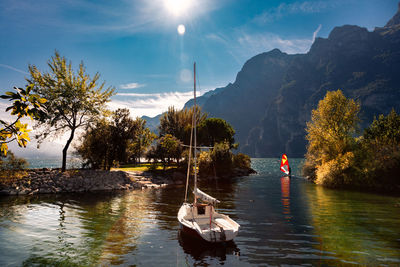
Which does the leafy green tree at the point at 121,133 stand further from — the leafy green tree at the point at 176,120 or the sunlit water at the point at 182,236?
the leafy green tree at the point at 176,120

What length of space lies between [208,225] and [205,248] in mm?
2048

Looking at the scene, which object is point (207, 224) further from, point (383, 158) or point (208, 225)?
point (383, 158)

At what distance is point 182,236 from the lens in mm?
17484

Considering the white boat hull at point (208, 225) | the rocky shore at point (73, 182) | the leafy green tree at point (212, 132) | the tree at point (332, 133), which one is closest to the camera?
the white boat hull at point (208, 225)

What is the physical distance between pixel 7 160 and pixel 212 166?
44.4 meters

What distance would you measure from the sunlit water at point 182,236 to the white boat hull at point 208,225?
0.91 meters

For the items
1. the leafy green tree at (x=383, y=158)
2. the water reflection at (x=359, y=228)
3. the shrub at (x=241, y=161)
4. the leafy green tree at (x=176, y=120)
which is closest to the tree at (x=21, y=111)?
the water reflection at (x=359, y=228)

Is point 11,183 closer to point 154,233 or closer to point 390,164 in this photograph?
point 154,233

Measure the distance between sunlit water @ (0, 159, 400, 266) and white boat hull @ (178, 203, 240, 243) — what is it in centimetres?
91

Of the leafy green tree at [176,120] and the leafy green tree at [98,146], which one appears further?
the leafy green tree at [176,120]

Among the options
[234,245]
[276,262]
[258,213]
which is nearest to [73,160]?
[258,213]

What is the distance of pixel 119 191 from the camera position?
40.9m

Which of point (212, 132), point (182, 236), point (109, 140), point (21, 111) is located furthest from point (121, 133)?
point (21, 111)

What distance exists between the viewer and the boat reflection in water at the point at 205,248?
14.1 m
